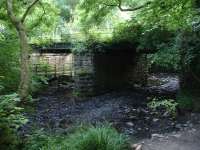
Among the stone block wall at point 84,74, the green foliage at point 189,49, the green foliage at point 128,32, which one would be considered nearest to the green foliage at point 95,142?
the green foliage at point 189,49

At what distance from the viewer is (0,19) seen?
1522 cm

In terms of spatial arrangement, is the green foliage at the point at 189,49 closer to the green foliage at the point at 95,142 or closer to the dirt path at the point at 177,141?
the dirt path at the point at 177,141

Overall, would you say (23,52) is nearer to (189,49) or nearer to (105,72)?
(189,49)

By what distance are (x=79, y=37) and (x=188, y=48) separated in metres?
6.93

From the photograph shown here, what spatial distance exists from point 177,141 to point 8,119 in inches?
169

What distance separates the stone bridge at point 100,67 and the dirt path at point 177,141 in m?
8.85

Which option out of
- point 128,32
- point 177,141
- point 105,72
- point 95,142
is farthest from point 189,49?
point 105,72

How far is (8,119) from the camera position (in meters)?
6.82

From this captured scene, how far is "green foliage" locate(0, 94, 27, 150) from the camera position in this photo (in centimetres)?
680

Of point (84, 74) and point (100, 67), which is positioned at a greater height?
point (100, 67)

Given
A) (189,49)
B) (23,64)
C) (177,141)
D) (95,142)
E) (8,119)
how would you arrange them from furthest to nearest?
(23,64)
(189,49)
(177,141)
(95,142)
(8,119)

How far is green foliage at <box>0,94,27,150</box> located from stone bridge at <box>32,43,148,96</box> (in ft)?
37.2

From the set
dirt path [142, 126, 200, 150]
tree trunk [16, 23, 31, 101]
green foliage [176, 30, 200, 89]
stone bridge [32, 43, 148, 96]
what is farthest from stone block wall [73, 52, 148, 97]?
dirt path [142, 126, 200, 150]

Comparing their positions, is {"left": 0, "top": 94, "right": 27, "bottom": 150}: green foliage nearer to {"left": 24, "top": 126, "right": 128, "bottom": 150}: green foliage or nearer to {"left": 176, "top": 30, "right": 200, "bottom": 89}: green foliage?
{"left": 24, "top": 126, "right": 128, "bottom": 150}: green foliage
